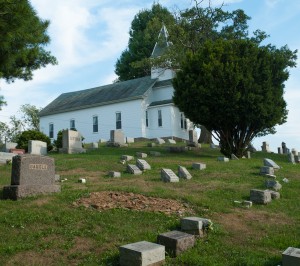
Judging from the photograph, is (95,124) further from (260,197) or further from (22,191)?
(260,197)

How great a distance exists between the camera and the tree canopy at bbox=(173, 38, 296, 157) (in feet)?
75.5

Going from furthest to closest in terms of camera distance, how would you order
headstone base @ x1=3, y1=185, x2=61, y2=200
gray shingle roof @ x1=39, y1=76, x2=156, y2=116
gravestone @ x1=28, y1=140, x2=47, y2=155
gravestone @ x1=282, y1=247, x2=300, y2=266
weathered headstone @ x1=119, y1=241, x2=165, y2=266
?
gray shingle roof @ x1=39, y1=76, x2=156, y2=116 → gravestone @ x1=28, y1=140, x2=47, y2=155 → headstone base @ x1=3, y1=185, x2=61, y2=200 → weathered headstone @ x1=119, y1=241, x2=165, y2=266 → gravestone @ x1=282, y1=247, x2=300, y2=266

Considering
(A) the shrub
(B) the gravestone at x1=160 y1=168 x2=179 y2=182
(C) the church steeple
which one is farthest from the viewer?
(C) the church steeple

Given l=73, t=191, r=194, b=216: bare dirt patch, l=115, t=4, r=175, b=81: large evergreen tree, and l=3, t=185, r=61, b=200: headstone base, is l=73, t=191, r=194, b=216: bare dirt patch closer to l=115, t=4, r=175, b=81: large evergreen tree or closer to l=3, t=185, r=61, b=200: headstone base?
l=3, t=185, r=61, b=200: headstone base

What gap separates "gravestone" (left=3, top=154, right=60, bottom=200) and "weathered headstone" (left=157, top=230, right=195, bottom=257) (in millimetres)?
4499

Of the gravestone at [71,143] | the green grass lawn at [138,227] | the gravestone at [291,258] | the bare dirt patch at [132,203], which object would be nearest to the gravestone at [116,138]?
the gravestone at [71,143]

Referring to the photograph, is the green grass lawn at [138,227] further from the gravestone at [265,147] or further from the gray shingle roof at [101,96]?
the gray shingle roof at [101,96]

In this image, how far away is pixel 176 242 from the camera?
22.4 feet

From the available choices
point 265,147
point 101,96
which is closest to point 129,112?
point 101,96

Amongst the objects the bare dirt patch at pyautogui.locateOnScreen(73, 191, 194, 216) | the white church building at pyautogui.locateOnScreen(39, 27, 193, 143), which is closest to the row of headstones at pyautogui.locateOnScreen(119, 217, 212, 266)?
the bare dirt patch at pyautogui.locateOnScreen(73, 191, 194, 216)

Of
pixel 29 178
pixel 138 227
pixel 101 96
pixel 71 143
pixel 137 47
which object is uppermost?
pixel 137 47

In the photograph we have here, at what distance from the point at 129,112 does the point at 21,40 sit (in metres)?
25.7

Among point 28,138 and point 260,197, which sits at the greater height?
point 28,138

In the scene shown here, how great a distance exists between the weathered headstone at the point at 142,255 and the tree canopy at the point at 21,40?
8.26 meters
